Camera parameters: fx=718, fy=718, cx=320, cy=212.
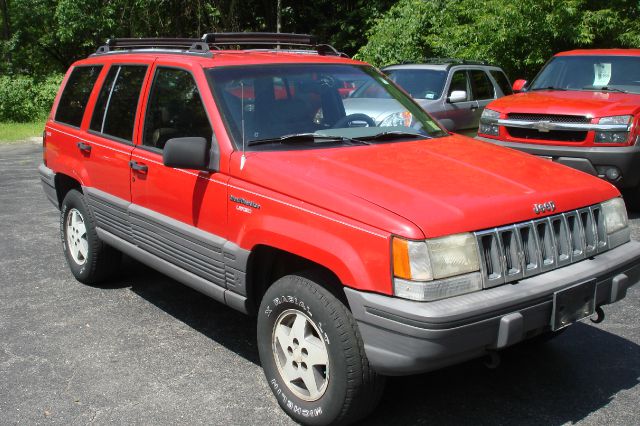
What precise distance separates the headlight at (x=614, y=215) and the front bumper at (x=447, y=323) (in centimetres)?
72

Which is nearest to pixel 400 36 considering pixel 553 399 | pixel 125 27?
pixel 125 27

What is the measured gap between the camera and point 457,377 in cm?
421

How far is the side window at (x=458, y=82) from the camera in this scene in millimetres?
11703

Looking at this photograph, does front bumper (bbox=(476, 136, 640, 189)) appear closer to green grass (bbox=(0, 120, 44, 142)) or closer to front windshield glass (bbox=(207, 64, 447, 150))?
front windshield glass (bbox=(207, 64, 447, 150))

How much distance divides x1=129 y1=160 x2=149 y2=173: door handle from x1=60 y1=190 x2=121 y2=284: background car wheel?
95cm

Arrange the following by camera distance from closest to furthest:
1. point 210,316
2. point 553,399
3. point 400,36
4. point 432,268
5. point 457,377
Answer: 1. point 432,268
2. point 553,399
3. point 457,377
4. point 210,316
5. point 400,36

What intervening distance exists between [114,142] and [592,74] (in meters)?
6.57

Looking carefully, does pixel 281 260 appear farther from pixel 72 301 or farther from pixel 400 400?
pixel 72 301

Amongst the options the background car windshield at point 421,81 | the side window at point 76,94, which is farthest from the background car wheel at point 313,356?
the background car windshield at point 421,81

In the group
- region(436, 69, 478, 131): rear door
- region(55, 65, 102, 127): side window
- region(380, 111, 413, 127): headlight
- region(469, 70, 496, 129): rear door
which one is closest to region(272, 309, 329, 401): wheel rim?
region(380, 111, 413, 127): headlight

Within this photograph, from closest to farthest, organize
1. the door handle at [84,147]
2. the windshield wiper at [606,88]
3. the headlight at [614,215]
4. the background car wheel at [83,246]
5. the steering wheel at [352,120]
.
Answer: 1. the headlight at [614,215]
2. the steering wheel at [352,120]
3. the door handle at [84,147]
4. the background car wheel at [83,246]
5. the windshield wiper at [606,88]

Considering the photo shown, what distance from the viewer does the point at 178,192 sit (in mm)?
4410

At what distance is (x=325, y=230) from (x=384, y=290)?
0.43m

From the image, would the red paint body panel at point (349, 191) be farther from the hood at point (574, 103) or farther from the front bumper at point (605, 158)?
the hood at point (574, 103)
